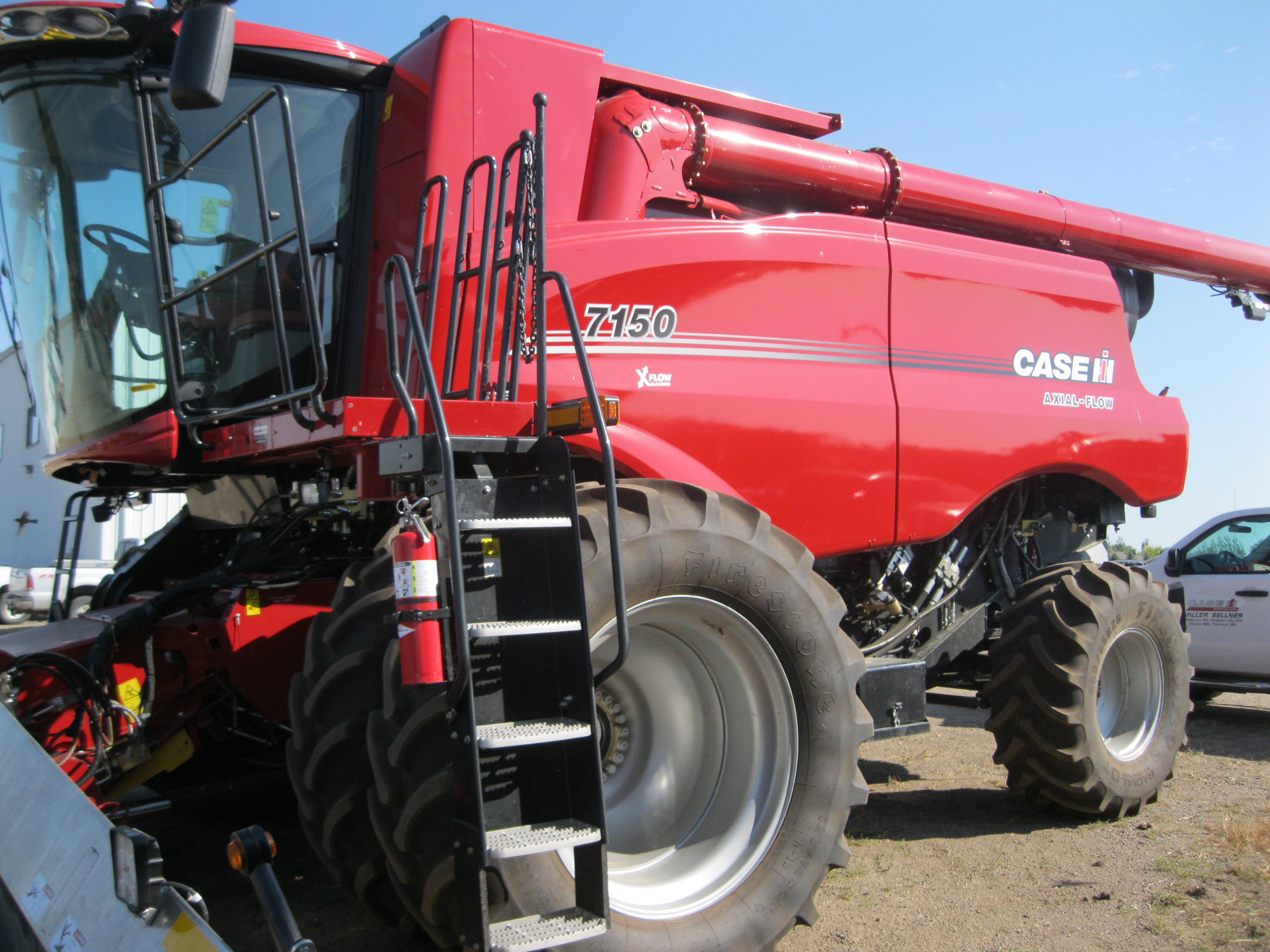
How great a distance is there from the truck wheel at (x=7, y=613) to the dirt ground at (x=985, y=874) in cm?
1490

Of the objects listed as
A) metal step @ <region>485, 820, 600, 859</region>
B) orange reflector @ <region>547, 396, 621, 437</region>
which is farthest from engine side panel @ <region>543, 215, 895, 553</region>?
metal step @ <region>485, 820, 600, 859</region>

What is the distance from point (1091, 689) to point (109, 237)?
4.78 meters

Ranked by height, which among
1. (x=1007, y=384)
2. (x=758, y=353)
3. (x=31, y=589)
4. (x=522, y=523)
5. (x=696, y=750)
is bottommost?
(x=31, y=589)

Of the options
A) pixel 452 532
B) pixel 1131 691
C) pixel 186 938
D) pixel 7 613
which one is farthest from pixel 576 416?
pixel 7 613

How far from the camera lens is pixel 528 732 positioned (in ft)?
8.87

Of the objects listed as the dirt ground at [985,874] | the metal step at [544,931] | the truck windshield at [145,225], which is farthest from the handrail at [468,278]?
the dirt ground at [985,874]

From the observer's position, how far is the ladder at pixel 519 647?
261cm

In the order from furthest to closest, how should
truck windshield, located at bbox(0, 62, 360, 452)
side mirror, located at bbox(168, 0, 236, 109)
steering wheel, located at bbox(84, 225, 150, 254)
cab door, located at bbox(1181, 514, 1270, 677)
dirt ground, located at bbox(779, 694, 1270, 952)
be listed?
cab door, located at bbox(1181, 514, 1270, 677), steering wheel, located at bbox(84, 225, 150, 254), truck windshield, located at bbox(0, 62, 360, 452), dirt ground, located at bbox(779, 694, 1270, 952), side mirror, located at bbox(168, 0, 236, 109)

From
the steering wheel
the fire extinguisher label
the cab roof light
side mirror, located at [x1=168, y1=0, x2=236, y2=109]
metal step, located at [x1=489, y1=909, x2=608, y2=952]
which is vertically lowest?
metal step, located at [x1=489, y1=909, x2=608, y2=952]

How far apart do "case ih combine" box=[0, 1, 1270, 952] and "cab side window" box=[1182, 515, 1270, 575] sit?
9.93 feet

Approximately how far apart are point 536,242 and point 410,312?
0.57 m

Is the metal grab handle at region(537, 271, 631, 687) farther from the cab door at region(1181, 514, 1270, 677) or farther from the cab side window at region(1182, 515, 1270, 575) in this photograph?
the cab side window at region(1182, 515, 1270, 575)

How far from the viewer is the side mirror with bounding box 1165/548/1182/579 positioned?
8594 mm

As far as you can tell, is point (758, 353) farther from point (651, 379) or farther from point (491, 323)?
point (491, 323)
